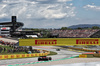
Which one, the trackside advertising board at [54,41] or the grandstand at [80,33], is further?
the grandstand at [80,33]

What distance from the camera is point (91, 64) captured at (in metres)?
15.6

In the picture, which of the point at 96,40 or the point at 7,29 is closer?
the point at 96,40

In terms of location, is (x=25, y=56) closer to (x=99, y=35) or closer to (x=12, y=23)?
(x=99, y=35)

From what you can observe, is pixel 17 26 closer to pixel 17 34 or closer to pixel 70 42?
pixel 17 34

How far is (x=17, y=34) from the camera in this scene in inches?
4606

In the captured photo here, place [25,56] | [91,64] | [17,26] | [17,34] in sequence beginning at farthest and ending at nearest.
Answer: [17,26], [17,34], [25,56], [91,64]

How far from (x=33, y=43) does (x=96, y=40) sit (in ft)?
45.6

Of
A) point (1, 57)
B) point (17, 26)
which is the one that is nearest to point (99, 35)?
point (1, 57)

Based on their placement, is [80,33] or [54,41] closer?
[54,41]

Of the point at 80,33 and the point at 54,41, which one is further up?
the point at 80,33

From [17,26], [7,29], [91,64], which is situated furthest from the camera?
[17,26]

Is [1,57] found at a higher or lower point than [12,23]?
lower

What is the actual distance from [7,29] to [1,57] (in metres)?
95.7

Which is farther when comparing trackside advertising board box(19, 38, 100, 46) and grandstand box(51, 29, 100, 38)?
grandstand box(51, 29, 100, 38)
